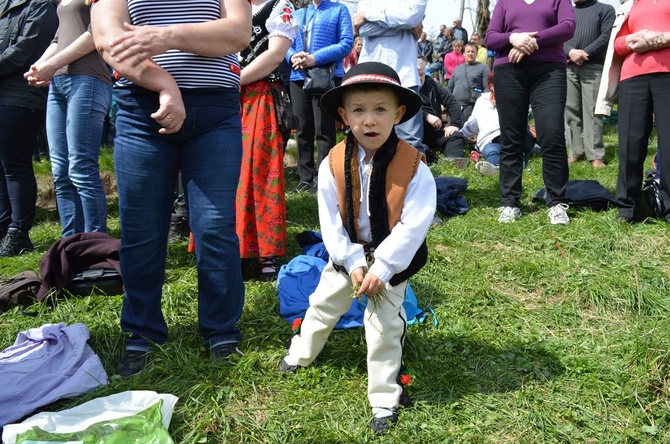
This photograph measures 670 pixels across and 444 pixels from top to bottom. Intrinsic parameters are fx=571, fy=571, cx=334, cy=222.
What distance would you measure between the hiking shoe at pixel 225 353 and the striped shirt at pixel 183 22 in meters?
1.21

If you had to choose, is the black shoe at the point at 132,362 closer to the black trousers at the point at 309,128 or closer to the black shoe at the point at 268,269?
the black shoe at the point at 268,269

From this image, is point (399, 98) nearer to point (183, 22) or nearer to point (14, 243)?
point (183, 22)

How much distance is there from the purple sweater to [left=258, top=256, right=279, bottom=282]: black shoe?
8.53 feet

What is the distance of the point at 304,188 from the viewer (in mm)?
6336

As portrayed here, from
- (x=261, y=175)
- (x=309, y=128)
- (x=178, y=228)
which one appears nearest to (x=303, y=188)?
(x=309, y=128)

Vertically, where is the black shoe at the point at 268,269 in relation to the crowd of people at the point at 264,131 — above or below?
below

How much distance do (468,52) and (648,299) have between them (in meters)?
7.70

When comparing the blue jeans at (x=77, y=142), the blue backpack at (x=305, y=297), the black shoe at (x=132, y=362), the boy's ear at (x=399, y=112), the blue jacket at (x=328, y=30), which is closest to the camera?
the boy's ear at (x=399, y=112)

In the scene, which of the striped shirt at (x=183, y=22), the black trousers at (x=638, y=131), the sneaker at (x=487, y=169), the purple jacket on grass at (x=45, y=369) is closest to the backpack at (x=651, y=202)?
the black trousers at (x=638, y=131)

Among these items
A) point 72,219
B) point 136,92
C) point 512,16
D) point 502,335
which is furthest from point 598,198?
point 72,219

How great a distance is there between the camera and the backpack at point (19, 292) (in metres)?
3.31

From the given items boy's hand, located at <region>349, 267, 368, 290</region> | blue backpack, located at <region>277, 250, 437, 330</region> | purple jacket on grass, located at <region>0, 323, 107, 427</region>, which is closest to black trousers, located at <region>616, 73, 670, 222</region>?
blue backpack, located at <region>277, 250, 437, 330</region>

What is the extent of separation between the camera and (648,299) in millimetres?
3150

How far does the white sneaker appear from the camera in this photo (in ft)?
14.9
